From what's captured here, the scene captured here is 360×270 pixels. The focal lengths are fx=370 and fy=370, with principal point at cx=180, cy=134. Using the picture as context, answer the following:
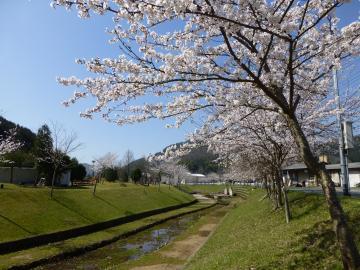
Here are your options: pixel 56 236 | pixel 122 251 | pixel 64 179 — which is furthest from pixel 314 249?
pixel 64 179

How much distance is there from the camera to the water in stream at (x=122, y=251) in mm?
17516

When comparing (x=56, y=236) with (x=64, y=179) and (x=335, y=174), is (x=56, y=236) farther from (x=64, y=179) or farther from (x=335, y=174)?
(x=335, y=174)

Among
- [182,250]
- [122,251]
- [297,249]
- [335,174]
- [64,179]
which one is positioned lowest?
[122,251]

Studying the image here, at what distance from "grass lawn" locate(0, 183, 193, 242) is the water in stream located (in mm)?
3207

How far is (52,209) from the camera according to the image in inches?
976

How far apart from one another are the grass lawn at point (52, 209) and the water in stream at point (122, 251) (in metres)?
3.21

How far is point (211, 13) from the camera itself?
21.0ft

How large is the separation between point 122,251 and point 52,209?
6.86 meters

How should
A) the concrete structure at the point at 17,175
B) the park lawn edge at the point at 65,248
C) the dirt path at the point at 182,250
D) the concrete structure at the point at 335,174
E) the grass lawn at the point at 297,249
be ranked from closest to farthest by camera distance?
the grass lawn at the point at 297,249
the dirt path at the point at 182,250
the park lawn edge at the point at 65,248
the concrete structure at the point at 17,175
the concrete structure at the point at 335,174

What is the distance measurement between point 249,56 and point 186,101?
1.86m

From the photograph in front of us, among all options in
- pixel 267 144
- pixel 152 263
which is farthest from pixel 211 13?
pixel 152 263

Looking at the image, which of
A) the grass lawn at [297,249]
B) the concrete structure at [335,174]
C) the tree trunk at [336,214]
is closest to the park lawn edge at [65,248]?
the grass lawn at [297,249]

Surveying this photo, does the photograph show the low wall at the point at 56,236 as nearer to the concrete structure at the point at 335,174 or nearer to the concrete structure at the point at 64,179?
the concrete structure at the point at 64,179

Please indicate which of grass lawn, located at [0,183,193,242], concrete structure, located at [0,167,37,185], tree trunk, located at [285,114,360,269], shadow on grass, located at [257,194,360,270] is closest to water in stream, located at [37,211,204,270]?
grass lawn, located at [0,183,193,242]
